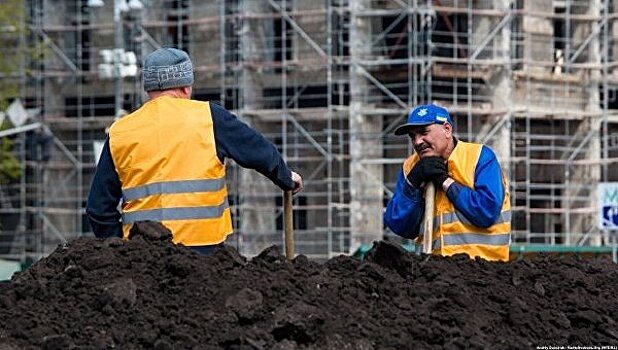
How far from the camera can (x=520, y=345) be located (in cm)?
538

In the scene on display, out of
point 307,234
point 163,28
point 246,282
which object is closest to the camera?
point 246,282

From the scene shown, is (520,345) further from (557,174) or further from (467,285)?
(557,174)

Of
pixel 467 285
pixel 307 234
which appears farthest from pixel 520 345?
pixel 307 234

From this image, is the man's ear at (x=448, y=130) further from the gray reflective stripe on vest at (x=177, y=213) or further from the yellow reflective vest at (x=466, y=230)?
the gray reflective stripe on vest at (x=177, y=213)

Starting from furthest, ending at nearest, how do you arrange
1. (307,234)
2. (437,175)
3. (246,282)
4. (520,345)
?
(307,234) < (437,175) < (246,282) < (520,345)

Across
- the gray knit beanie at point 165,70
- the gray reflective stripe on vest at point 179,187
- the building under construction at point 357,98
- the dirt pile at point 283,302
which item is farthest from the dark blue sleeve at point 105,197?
the building under construction at point 357,98

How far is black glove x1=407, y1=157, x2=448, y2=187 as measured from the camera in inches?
325

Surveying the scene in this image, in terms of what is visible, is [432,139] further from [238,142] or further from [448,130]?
[238,142]

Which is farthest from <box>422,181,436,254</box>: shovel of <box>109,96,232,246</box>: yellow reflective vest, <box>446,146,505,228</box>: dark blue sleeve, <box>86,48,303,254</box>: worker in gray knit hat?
<box>109,96,232,246</box>: yellow reflective vest

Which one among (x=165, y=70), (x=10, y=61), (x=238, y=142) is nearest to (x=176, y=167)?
(x=238, y=142)

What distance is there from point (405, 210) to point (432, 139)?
0.43 m

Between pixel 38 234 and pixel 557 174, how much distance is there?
38.3 ft

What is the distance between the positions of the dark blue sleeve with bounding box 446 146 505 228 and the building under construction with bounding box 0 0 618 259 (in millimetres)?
22629

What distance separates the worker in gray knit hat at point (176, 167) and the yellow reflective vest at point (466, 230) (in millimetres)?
1249
